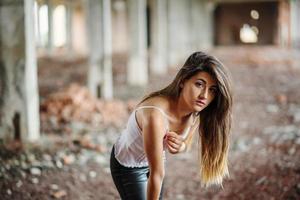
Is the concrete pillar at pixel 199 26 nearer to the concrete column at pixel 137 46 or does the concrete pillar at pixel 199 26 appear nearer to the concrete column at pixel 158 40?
the concrete column at pixel 158 40

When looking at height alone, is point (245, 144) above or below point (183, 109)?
below

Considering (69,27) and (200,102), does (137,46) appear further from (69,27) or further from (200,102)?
(69,27)

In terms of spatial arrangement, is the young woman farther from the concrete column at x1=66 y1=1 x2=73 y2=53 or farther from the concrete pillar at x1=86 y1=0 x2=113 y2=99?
the concrete column at x1=66 y1=1 x2=73 y2=53

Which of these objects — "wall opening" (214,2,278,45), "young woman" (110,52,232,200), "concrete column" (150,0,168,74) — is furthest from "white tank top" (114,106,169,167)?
"wall opening" (214,2,278,45)

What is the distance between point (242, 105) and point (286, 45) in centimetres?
2320

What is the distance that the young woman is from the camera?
299 centimetres

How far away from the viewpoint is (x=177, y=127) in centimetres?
325

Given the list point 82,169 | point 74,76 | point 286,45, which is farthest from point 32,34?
point 286,45

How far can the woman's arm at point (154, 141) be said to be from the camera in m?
2.93

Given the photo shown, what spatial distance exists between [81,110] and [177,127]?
692 cm

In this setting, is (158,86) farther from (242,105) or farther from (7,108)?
(7,108)

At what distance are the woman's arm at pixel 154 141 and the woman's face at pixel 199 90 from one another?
0.23 m

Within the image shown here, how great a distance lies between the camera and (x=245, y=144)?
27.0 feet

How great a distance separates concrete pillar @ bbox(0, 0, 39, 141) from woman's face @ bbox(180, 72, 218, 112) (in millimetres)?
4610
